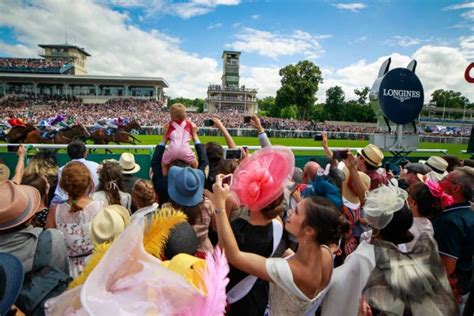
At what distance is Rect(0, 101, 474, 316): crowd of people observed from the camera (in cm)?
92

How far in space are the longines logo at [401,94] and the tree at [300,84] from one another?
184 feet

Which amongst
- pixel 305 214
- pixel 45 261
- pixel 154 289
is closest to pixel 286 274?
pixel 305 214

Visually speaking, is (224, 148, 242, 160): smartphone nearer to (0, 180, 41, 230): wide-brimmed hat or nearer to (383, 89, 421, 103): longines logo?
(0, 180, 41, 230): wide-brimmed hat

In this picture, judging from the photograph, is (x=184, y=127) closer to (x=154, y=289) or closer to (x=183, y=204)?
(x=183, y=204)

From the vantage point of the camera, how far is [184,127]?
3748mm

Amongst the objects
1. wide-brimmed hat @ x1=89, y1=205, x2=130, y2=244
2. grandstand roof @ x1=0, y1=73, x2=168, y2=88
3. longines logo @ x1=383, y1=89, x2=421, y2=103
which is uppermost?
grandstand roof @ x1=0, y1=73, x2=168, y2=88

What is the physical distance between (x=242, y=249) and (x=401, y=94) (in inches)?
285

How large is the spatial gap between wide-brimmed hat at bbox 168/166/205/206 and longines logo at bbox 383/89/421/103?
21.9ft

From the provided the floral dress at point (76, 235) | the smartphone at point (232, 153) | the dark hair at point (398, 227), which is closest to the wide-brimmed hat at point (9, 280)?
the floral dress at point (76, 235)

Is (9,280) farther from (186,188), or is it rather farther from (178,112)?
(178,112)

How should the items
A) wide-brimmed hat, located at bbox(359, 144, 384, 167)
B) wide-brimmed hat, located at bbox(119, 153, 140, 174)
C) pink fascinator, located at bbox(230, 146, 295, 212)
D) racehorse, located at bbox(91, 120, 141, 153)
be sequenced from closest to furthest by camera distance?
pink fascinator, located at bbox(230, 146, 295, 212) < wide-brimmed hat, located at bbox(359, 144, 384, 167) < wide-brimmed hat, located at bbox(119, 153, 140, 174) < racehorse, located at bbox(91, 120, 141, 153)

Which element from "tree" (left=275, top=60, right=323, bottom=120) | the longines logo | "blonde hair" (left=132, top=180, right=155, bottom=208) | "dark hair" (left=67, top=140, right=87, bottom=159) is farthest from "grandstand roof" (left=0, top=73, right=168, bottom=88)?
"blonde hair" (left=132, top=180, right=155, bottom=208)

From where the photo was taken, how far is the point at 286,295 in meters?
1.71

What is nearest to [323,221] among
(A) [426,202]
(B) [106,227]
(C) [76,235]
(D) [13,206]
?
(B) [106,227]
